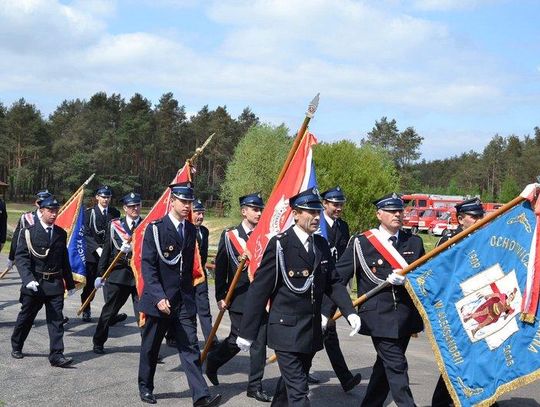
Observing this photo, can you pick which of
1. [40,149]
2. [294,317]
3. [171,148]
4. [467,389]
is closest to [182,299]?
[294,317]

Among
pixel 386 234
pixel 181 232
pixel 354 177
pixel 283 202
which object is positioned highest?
pixel 354 177

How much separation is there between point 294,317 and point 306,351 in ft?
0.89

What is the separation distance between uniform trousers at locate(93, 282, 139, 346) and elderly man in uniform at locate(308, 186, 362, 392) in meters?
2.52

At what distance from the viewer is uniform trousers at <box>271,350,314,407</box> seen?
191 inches

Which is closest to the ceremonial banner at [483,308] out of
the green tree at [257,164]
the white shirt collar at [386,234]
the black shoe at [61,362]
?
the white shirt collar at [386,234]

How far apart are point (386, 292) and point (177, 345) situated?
206 centimetres

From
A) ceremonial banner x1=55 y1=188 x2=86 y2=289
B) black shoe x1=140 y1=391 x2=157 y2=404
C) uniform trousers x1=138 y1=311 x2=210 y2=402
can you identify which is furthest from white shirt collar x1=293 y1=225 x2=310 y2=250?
ceremonial banner x1=55 y1=188 x2=86 y2=289

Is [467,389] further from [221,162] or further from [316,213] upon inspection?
[221,162]

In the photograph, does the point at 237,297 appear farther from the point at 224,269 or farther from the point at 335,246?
the point at 335,246

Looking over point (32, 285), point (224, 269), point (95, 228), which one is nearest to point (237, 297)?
point (224, 269)

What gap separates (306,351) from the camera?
5023mm

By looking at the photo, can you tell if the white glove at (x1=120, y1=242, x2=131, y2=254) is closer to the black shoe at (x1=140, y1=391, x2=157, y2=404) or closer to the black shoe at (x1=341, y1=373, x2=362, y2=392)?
the black shoe at (x1=140, y1=391, x2=157, y2=404)

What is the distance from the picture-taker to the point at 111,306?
845cm

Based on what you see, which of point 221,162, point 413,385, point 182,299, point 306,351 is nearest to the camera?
point 306,351
